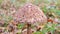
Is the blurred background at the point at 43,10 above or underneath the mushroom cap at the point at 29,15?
underneath

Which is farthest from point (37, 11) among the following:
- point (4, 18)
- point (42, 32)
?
point (4, 18)

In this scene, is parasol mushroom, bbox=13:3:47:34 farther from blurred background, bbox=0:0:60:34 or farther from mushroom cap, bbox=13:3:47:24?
blurred background, bbox=0:0:60:34

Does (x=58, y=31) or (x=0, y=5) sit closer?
(x=58, y=31)

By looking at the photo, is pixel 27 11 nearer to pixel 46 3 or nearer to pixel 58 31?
pixel 58 31

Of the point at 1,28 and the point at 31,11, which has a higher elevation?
the point at 31,11

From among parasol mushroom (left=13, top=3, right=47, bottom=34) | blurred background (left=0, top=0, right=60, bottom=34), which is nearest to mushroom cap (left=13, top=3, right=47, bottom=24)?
parasol mushroom (left=13, top=3, right=47, bottom=34)

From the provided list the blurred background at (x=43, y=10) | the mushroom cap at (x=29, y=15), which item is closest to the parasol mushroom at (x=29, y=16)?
the mushroom cap at (x=29, y=15)

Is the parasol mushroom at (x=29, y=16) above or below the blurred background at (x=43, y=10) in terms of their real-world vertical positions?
above

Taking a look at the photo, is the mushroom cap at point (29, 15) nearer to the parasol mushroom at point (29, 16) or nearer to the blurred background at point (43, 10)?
the parasol mushroom at point (29, 16)

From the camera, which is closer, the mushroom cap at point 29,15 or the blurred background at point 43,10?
the mushroom cap at point 29,15

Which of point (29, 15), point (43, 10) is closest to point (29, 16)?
point (29, 15)

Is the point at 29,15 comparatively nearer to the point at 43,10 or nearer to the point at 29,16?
the point at 29,16
